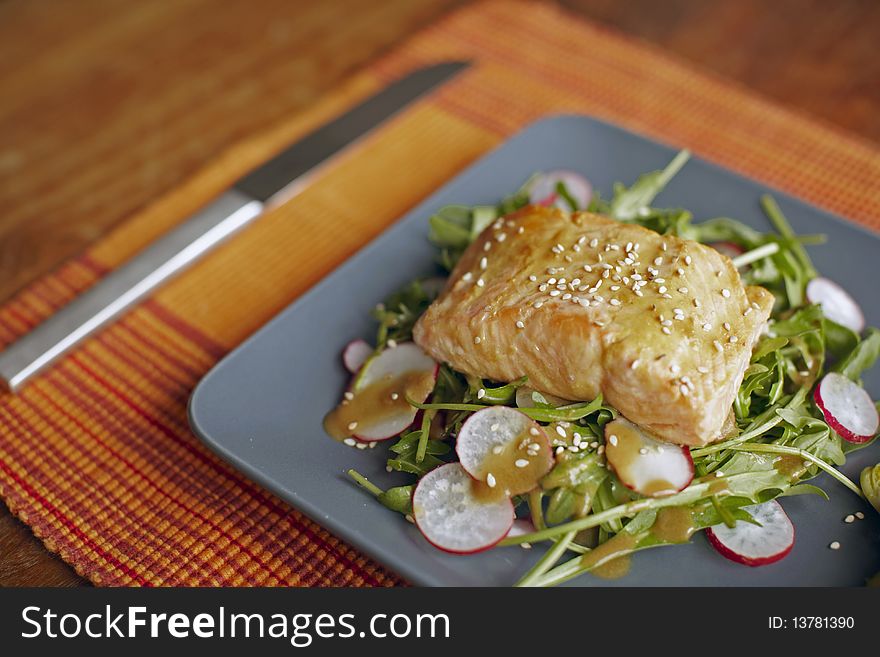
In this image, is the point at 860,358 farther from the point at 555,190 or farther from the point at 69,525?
the point at 69,525

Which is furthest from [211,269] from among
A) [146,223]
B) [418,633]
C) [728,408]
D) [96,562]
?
[728,408]

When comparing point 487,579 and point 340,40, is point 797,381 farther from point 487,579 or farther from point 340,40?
point 340,40

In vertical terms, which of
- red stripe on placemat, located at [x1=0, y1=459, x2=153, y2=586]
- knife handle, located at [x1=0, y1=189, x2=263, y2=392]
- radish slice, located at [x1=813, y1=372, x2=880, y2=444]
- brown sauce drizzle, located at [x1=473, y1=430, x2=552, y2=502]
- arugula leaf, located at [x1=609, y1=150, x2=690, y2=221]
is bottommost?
red stripe on placemat, located at [x1=0, y1=459, x2=153, y2=586]

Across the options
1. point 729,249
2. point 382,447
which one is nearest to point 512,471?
point 382,447

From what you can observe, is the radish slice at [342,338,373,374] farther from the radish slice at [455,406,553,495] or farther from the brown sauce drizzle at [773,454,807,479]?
the brown sauce drizzle at [773,454,807,479]

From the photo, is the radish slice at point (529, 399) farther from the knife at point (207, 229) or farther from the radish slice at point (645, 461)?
the knife at point (207, 229)

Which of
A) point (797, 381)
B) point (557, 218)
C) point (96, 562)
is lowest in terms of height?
point (96, 562)

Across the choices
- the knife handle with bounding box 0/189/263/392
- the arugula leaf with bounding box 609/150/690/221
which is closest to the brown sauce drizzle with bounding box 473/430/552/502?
the arugula leaf with bounding box 609/150/690/221
